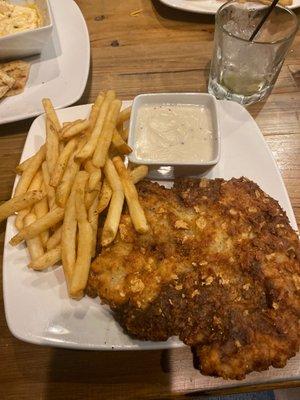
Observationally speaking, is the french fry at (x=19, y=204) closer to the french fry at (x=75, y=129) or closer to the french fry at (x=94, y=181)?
the french fry at (x=94, y=181)

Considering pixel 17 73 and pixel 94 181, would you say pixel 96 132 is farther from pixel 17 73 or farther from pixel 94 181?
pixel 17 73

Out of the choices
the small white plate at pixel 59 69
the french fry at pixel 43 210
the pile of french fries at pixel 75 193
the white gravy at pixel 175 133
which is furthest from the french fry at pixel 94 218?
the small white plate at pixel 59 69

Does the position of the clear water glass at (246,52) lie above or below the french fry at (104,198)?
above

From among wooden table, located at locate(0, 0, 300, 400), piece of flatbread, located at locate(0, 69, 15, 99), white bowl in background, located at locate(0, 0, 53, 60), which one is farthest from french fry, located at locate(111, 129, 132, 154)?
white bowl in background, located at locate(0, 0, 53, 60)

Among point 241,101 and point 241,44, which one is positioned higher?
point 241,44

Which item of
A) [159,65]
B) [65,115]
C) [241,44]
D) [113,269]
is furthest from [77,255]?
[159,65]

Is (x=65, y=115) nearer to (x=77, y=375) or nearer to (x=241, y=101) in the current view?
(x=241, y=101)
